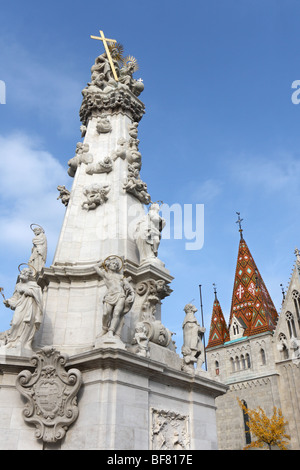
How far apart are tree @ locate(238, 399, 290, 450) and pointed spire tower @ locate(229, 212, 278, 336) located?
10.6 metres

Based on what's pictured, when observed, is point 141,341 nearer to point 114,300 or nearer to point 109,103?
point 114,300

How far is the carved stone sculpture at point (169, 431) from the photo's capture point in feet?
27.5

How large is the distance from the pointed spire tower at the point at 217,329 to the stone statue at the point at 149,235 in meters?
45.4

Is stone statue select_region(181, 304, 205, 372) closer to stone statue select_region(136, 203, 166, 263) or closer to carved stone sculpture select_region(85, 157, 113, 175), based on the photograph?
stone statue select_region(136, 203, 166, 263)

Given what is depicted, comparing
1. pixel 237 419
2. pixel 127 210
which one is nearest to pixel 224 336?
pixel 237 419

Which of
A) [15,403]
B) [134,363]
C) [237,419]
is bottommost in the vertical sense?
[15,403]

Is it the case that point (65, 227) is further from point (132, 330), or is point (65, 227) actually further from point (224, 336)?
point (224, 336)

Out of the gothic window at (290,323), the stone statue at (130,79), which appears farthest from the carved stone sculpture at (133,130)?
the gothic window at (290,323)

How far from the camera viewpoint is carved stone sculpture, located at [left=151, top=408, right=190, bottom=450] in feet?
27.5
